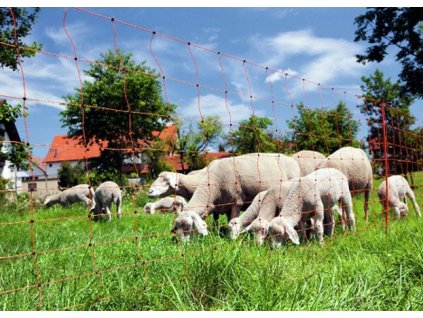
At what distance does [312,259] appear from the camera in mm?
5754

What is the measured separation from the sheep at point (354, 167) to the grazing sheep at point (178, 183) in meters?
3.40

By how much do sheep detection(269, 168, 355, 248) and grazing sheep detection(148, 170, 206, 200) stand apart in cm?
360

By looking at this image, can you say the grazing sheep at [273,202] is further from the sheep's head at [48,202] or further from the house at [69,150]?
the sheep's head at [48,202]

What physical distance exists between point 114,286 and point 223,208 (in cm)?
526

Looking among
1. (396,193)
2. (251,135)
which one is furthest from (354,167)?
(251,135)

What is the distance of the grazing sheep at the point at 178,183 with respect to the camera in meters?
11.5

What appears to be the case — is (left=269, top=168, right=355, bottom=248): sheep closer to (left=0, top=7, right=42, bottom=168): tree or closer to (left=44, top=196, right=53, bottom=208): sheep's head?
(left=0, top=7, right=42, bottom=168): tree

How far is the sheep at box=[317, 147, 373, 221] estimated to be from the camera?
39.7 feet

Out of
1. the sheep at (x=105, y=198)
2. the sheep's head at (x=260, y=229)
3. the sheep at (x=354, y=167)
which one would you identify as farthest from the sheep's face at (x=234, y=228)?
the sheep at (x=105, y=198)

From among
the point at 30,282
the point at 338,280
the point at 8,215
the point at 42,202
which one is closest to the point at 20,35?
the point at 42,202

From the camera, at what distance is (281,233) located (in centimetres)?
662

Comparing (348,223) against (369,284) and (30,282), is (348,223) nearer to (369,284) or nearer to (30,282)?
(369,284)

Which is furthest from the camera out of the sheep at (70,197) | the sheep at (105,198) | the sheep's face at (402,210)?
the sheep at (70,197)

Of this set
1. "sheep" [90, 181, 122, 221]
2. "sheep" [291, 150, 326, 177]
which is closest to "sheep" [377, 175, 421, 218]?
"sheep" [291, 150, 326, 177]
